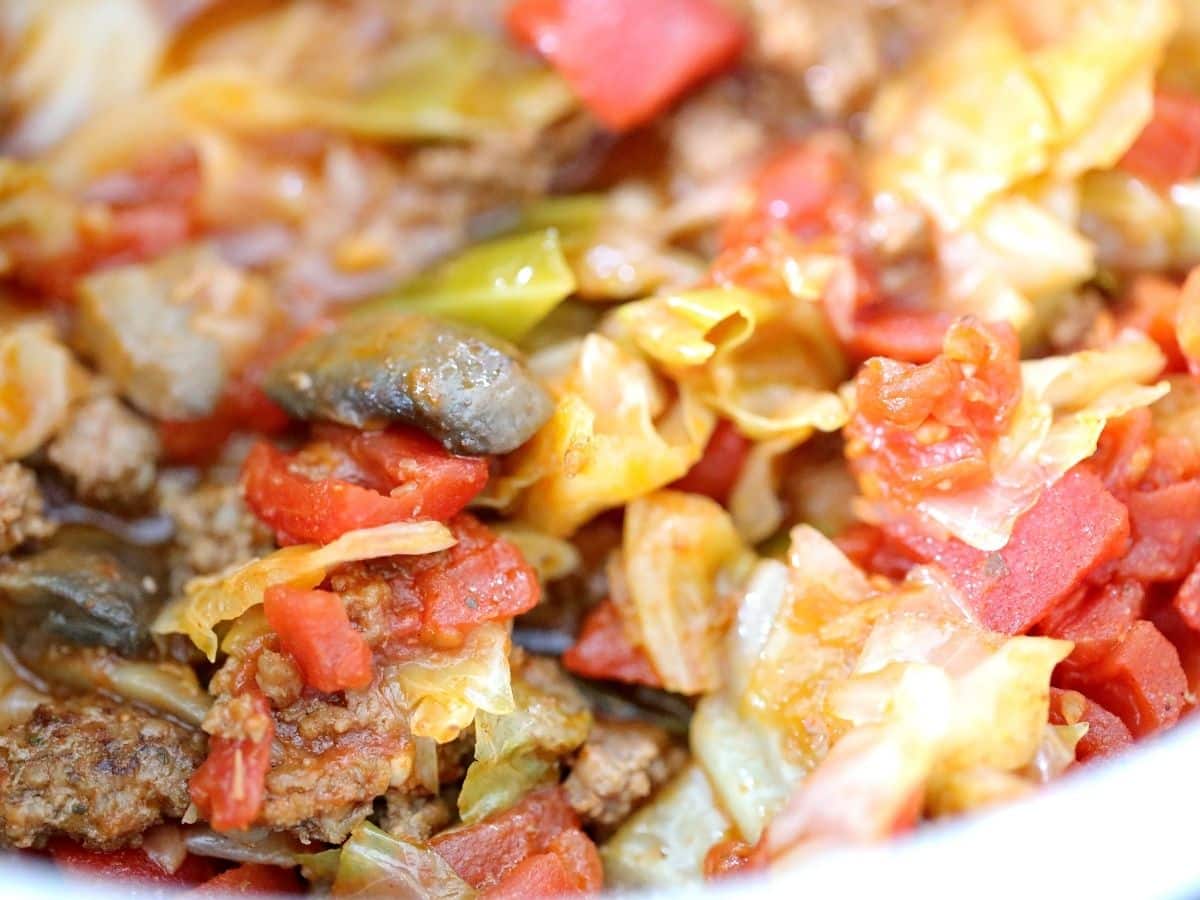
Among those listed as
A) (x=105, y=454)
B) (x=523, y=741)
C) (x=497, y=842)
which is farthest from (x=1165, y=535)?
(x=105, y=454)

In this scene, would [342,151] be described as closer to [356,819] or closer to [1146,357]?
[356,819]

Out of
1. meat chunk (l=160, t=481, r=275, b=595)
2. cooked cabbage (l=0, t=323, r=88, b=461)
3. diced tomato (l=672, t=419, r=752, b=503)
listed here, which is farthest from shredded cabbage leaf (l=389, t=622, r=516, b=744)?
cooked cabbage (l=0, t=323, r=88, b=461)

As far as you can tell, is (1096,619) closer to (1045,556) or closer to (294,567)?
(1045,556)

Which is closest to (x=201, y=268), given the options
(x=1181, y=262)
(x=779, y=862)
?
(x=779, y=862)

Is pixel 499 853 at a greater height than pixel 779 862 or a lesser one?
lesser

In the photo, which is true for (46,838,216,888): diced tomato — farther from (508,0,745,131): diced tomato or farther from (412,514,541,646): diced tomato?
(508,0,745,131): diced tomato

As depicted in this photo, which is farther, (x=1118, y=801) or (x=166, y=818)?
(x=166, y=818)

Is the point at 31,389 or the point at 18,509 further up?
the point at 31,389
